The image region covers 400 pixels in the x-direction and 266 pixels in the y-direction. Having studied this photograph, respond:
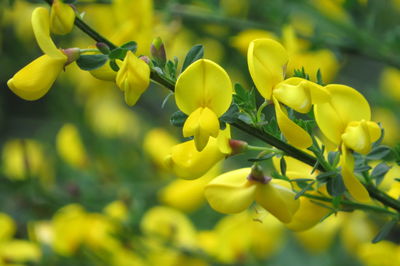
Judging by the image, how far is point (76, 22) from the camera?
0.64m

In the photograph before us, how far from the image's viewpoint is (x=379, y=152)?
0.61 metres

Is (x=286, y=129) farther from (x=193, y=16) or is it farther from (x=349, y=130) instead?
(x=193, y=16)

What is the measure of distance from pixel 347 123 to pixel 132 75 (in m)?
0.18

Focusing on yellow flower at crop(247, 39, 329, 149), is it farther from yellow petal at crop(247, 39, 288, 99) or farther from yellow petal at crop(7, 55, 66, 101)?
yellow petal at crop(7, 55, 66, 101)

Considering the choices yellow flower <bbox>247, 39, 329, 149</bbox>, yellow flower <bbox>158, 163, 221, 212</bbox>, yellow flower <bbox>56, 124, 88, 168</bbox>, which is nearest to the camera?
yellow flower <bbox>247, 39, 329, 149</bbox>

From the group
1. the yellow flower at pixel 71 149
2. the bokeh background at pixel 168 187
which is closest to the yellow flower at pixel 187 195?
the bokeh background at pixel 168 187

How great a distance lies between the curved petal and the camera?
62 cm

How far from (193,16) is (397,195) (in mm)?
613

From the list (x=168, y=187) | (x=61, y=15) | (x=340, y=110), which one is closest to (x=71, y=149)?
(x=168, y=187)

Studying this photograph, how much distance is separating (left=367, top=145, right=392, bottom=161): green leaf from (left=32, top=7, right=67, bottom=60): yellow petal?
0.28m

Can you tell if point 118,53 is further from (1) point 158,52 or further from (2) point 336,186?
(2) point 336,186

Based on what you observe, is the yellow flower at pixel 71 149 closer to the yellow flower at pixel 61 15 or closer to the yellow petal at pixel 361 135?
the yellow flower at pixel 61 15

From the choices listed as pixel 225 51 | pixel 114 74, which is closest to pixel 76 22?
pixel 114 74

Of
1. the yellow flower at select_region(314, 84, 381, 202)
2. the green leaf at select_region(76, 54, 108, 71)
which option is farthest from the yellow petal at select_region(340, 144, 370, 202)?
the green leaf at select_region(76, 54, 108, 71)
